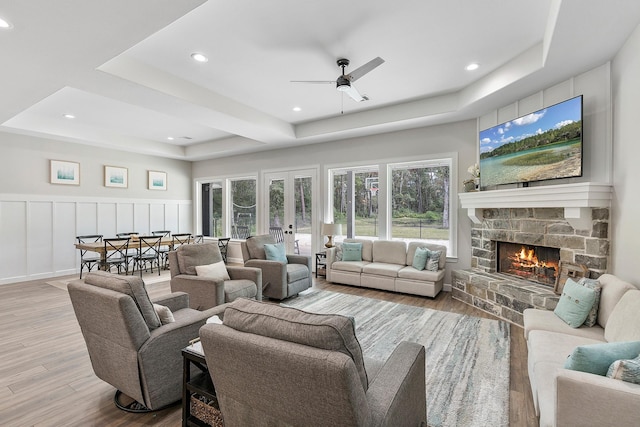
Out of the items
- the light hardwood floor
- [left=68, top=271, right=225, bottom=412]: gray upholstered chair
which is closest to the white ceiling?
[left=68, top=271, right=225, bottom=412]: gray upholstered chair

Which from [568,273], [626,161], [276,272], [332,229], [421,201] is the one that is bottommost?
[276,272]

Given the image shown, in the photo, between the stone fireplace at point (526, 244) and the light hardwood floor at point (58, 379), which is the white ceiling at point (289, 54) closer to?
the stone fireplace at point (526, 244)

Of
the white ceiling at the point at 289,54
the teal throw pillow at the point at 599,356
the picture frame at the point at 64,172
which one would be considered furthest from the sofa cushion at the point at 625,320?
the picture frame at the point at 64,172

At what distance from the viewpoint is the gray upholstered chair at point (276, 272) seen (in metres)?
4.55

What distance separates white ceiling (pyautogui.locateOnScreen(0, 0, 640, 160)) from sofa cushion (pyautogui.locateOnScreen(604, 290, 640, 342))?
2151 mm

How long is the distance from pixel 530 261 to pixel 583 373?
10.7 ft

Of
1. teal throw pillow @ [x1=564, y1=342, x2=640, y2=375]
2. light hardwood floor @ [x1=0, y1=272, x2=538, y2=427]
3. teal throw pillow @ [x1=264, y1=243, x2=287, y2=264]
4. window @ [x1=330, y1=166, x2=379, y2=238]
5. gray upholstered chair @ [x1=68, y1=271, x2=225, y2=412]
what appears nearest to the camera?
teal throw pillow @ [x1=564, y1=342, x2=640, y2=375]

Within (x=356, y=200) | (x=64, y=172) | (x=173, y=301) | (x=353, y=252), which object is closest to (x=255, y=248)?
(x=353, y=252)

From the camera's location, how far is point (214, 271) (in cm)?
381

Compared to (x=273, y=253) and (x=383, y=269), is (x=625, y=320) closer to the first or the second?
(x=383, y=269)

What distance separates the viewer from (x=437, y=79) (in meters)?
4.14

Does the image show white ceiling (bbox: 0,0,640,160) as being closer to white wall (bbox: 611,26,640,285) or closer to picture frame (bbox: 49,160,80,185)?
white wall (bbox: 611,26,640,285)

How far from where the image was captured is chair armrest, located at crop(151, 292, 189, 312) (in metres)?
2.73

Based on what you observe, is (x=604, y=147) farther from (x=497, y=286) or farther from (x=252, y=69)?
(x=252, y=69)
